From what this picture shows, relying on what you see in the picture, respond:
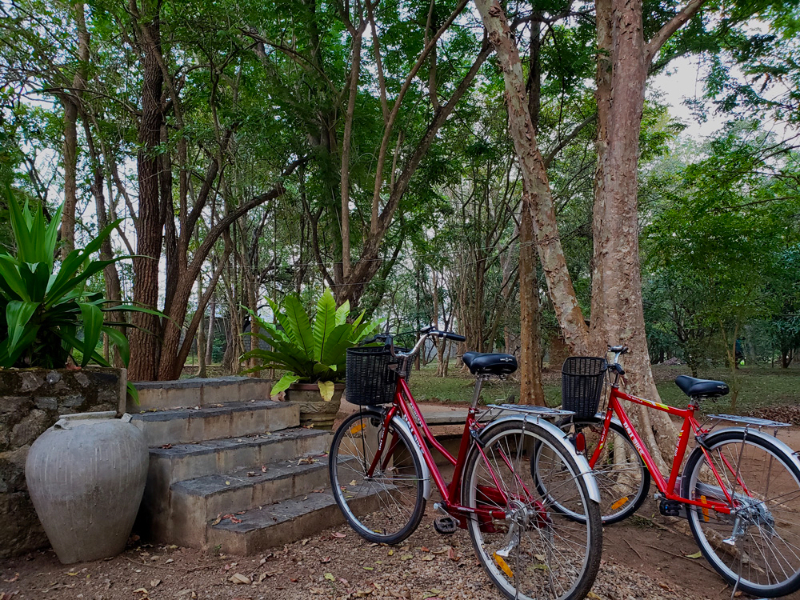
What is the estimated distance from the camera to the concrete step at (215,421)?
123 inches

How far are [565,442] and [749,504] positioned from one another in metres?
1.00

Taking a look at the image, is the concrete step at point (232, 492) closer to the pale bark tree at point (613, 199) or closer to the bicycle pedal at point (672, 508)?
the bicycle pedal at point (672, 508)

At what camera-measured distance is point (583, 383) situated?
2811 millimetres

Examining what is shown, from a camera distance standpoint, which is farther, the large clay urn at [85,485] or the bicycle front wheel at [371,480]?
the bicycle front wheel at [371,480]

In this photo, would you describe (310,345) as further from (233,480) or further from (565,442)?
(565,442)

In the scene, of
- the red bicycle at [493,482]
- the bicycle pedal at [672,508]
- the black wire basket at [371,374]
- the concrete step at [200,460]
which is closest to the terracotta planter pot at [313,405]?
the concrete step at [200,460]

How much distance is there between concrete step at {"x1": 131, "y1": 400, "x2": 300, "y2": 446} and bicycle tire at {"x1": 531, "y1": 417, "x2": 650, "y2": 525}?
181cm

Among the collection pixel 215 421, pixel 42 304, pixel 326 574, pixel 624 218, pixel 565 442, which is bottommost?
pixel 326 574

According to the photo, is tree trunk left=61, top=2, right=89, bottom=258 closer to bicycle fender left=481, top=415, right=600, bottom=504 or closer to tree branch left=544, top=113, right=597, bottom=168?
tree branch left=544, top=113, right=597, bottom=168

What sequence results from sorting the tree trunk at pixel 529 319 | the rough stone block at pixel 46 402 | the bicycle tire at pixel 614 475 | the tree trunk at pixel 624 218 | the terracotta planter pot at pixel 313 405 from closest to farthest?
the rough stone block at pixel 46 402, the bicycle tire at pixel 614 475, the tree trunk at pixel 624 218, the terracotta planter pot at pixel 313 405, the tree trunk at pixel 529 319

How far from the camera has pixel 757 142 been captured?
7.91 m

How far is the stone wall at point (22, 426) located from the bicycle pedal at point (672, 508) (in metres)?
3.09

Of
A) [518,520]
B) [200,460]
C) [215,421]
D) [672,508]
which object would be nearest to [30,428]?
[200,460]

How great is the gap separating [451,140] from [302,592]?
9.66 meters
